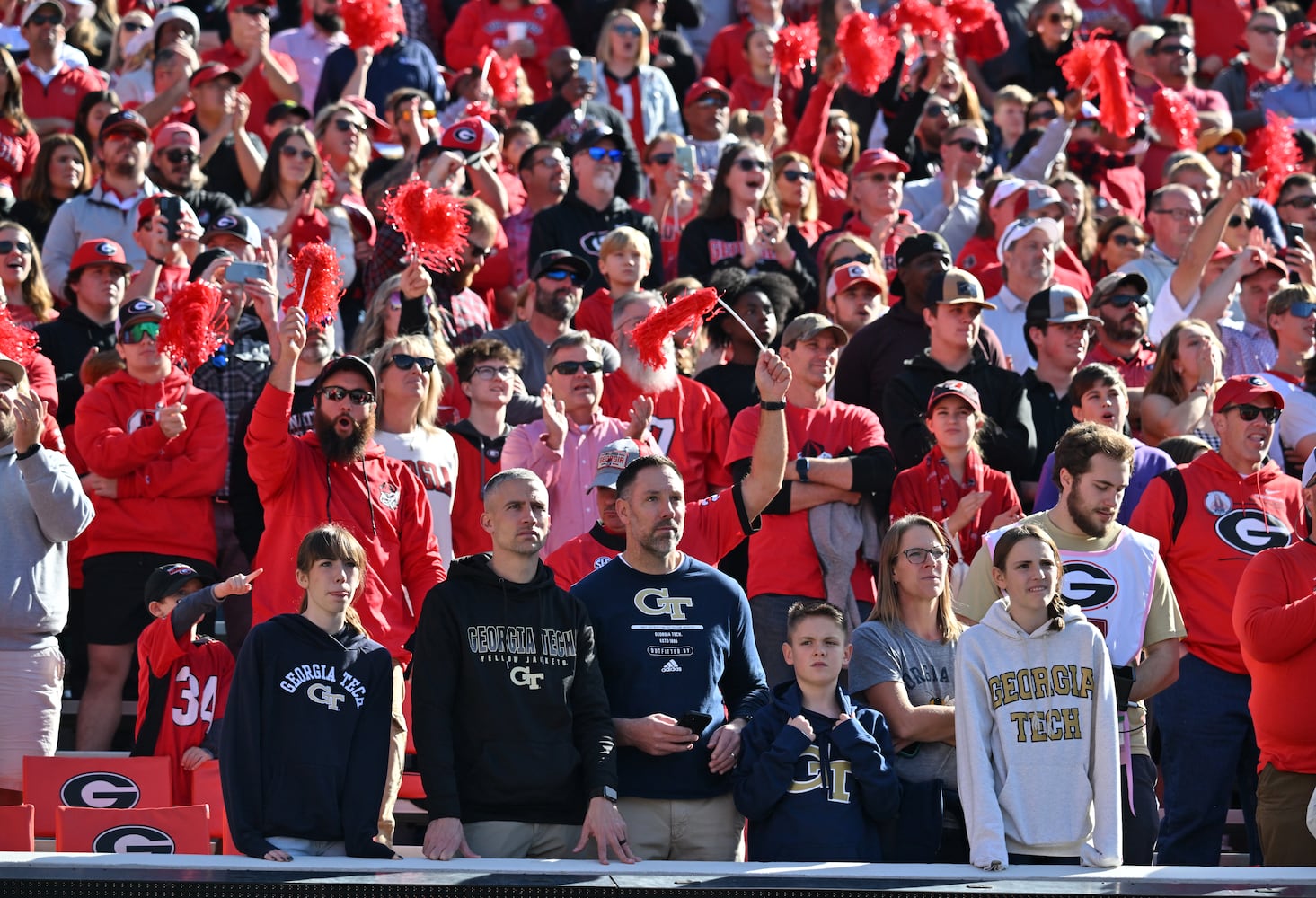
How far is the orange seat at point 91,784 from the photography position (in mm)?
6621

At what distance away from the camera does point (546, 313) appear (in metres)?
9.27

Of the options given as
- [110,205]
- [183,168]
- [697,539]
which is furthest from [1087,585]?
[183,168]

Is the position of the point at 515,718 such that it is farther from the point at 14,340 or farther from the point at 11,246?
the point at 11,246

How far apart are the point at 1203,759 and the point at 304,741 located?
3.44 meters

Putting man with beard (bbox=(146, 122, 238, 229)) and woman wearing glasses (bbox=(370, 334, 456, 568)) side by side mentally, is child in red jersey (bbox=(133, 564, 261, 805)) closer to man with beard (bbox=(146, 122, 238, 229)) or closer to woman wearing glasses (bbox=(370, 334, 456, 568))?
woman wearing glasses (bbox=(370, 334, 456, 568))

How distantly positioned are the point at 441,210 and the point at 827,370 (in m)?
2.08

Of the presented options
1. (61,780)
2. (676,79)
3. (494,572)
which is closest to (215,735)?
(61,780)

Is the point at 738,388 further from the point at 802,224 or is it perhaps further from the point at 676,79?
the point at 676,79

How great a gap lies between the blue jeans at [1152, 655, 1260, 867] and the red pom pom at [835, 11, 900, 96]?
6.70m

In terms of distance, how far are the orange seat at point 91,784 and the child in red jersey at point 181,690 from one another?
52 centimetres

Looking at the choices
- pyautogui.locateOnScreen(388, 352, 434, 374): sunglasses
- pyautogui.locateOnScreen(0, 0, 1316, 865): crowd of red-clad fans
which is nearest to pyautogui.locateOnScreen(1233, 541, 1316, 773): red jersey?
pyautogui.locateOnScreen(0, 0, 1316, 865): crowd of red-clad fans

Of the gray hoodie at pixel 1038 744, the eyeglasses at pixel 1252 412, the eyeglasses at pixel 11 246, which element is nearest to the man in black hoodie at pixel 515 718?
the gray hoodie at pixel 1038 744

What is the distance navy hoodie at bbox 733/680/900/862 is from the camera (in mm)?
6043

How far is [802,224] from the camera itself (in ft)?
37.6
